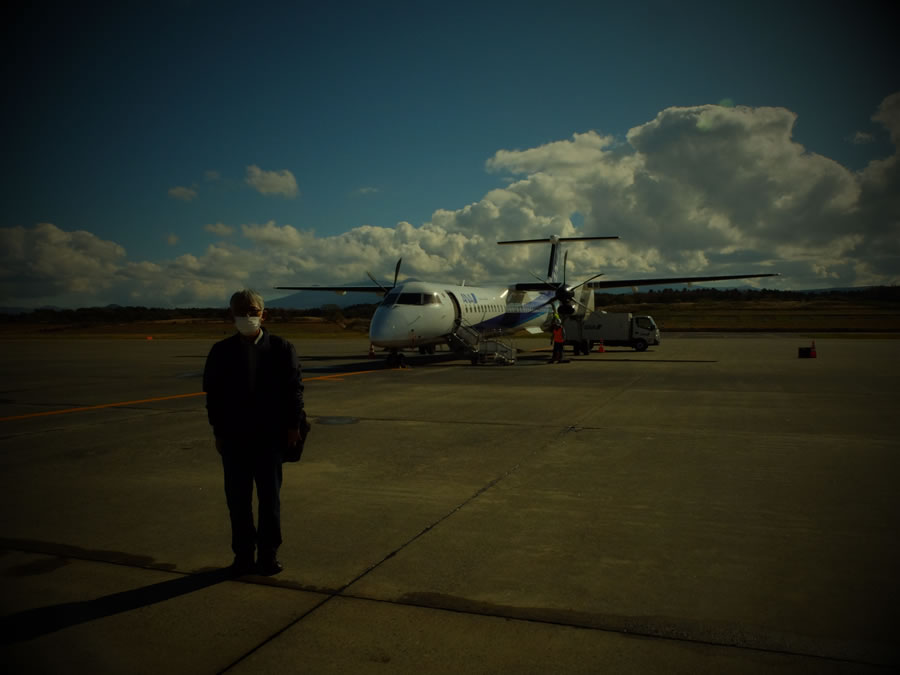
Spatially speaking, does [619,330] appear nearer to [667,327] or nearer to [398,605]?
[398,605]

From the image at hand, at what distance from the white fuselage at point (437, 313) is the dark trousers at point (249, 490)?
50.9 ft

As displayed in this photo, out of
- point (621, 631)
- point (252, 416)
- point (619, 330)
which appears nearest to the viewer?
point (621, 631)

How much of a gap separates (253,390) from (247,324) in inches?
18.9

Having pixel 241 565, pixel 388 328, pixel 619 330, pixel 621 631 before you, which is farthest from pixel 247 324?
pixel 619 330

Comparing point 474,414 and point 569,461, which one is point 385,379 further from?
point 569,461

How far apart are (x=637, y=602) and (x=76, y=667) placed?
3.29 metres

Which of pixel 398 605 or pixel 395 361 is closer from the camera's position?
pixel 398 605

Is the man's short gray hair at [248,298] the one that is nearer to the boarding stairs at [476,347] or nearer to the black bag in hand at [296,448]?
the black bag in hand at [296,448]

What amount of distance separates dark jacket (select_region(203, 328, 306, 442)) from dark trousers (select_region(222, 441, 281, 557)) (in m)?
0.12

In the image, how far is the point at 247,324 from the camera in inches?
171

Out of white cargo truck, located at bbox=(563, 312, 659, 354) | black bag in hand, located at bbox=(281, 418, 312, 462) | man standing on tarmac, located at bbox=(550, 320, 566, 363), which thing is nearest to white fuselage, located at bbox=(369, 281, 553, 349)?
white cargo truck, located at bbox=(563, 312, 659, 354)

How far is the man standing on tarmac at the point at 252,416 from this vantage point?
4328 millimetres

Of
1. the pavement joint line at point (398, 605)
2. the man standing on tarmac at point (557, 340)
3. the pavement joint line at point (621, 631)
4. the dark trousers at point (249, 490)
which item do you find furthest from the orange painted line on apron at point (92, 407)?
the man standing on tarmac at point (557, 340)

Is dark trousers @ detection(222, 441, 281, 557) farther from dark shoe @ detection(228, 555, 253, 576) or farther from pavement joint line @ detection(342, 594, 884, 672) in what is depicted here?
pavement joint line @ detection(342, 594, 884, 672)
